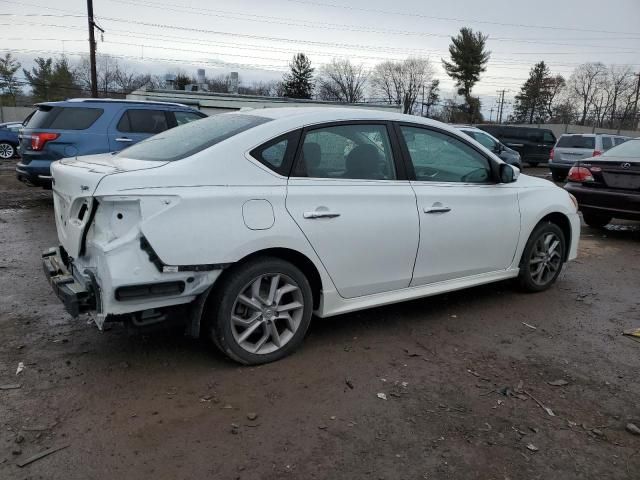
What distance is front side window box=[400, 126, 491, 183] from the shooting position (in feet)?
13.7

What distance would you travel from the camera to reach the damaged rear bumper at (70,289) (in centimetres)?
314

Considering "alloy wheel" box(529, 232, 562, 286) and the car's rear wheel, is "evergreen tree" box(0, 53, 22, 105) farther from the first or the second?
"alloy wheel" box(529, 232, 562, 286)

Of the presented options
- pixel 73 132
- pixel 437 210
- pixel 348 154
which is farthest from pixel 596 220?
pixel 73 132

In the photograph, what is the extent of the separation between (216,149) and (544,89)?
76.2 meters

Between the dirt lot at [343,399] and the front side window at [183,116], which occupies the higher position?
the front side window at [183,116]

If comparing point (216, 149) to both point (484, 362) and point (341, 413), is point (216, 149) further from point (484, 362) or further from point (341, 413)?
point (484, 362)

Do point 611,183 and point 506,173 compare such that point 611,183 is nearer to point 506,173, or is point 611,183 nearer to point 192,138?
point 506,173

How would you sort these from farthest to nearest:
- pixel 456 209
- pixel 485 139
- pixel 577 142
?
pixel 577 142 → pixel 485 139 → pixel 456 209

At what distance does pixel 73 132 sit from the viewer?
869 cm

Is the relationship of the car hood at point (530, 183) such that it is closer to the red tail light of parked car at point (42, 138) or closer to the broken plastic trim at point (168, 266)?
Answer: the broken plastic trim at point (168, 266)

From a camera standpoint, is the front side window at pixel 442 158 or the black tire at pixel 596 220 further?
the black tire at pixel 596 220

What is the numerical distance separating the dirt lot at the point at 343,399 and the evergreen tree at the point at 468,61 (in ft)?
202

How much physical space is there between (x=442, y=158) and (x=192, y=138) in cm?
199

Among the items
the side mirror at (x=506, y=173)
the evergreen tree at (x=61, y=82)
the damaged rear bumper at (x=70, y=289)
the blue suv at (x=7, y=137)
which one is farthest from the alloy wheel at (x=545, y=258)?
the evergreen tree at (x=61, y=82)
